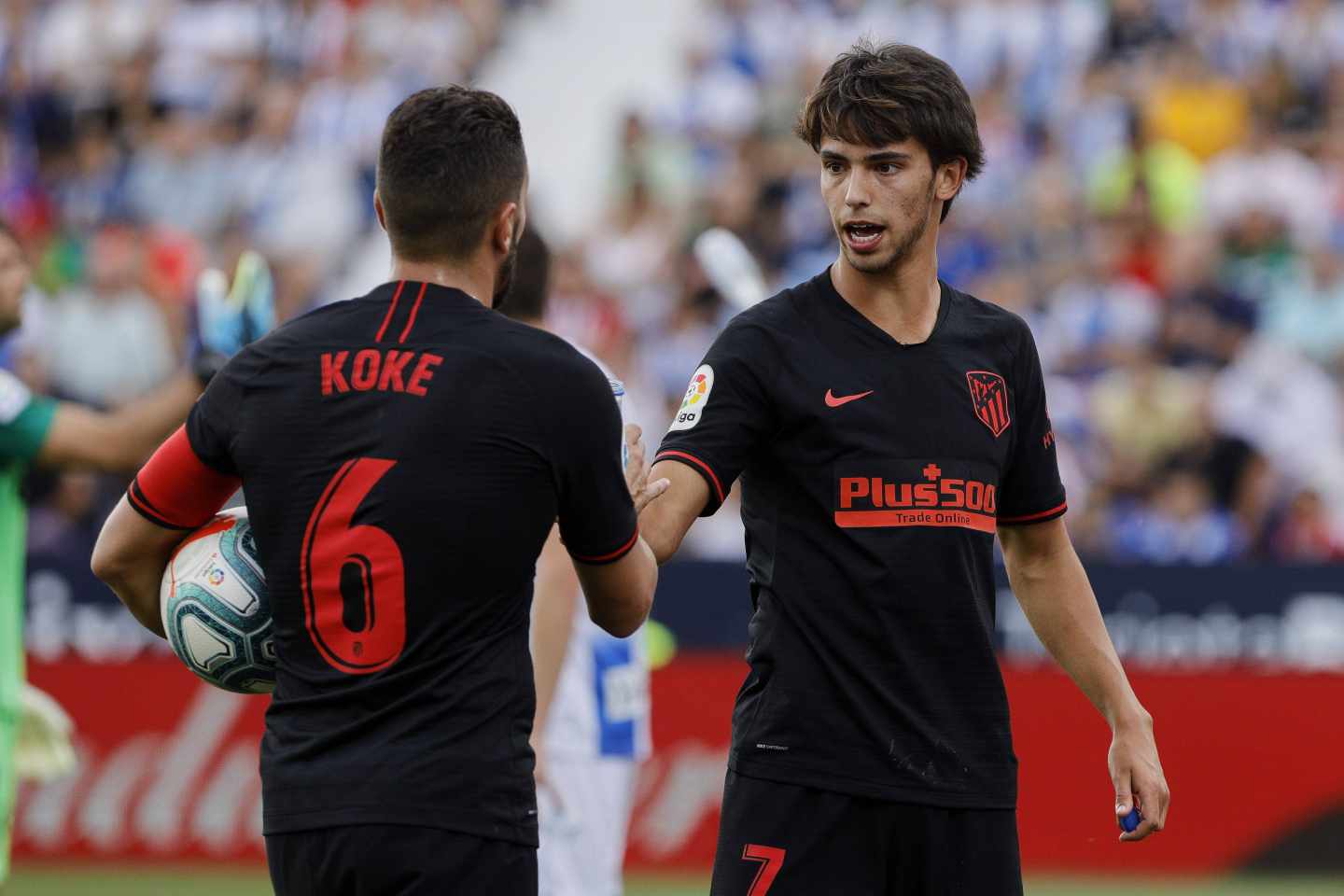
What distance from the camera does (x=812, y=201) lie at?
14797 millimetres

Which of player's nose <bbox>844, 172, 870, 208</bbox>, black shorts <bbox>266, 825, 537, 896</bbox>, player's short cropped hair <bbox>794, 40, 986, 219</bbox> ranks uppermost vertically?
player's short cropped hair <bbox>794, 40, 986, 219</bbox>

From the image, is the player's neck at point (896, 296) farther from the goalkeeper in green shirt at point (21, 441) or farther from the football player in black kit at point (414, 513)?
the goalkeeper in green shirt at point (21, 441)

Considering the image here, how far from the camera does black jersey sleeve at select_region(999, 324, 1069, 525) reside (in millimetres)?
4559

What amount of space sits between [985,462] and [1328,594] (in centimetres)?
718

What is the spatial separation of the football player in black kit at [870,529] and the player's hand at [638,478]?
12 cm

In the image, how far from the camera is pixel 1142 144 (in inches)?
581

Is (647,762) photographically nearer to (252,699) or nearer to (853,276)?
(252,699)

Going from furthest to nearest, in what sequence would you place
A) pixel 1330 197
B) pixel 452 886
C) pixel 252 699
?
pixel 1330 197 → pixel 252 699 → pixel 452 886

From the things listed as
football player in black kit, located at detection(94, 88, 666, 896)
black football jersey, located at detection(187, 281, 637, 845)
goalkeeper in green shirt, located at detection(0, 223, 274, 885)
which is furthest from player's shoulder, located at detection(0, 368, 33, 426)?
black football jersey, located at detection(187, 281, 637, 845)

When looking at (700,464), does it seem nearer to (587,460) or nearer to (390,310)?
(587,460)

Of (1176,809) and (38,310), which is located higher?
(38,310)

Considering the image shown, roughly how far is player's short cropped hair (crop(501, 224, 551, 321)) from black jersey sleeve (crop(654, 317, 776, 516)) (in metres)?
A: 1.28

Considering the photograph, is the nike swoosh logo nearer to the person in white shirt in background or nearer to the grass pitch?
the person in white shirt in background

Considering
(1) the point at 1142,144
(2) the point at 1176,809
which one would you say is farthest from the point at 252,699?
(1) the point at 1142,144
